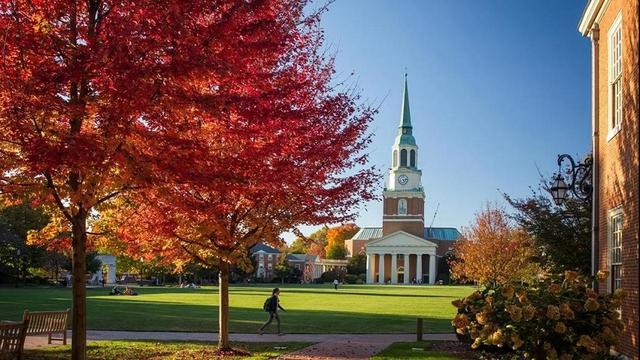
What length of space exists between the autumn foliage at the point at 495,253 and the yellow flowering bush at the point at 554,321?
30002mm

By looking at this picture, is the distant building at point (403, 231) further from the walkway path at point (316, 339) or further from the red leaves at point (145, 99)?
the red leaves at point (145, 99)

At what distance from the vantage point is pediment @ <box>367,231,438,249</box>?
132250 mm

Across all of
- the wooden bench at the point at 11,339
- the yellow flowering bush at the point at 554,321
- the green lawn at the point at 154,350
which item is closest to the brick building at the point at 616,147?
the yellow flowering bush at the point at 554,321

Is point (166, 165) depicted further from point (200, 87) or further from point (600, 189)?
point (600, 189)

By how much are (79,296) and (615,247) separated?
10.5 m

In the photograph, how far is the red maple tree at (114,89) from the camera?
9.84 m

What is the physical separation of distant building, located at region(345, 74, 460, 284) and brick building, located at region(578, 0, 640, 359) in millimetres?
112499

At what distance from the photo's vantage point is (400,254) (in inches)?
5281

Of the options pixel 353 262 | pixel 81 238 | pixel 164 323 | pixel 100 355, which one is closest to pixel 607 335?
pixel 81 238

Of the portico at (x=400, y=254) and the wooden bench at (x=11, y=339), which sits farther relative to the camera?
the portico at (x=400, y=254)

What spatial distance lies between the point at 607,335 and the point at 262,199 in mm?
7431

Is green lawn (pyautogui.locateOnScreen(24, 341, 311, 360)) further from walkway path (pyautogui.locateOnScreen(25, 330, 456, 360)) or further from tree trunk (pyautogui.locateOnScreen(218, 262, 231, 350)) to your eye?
walkway path (pyautogui.locateOnScreen(25, 330, 456, 360))

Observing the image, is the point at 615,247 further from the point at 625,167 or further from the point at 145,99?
the point at 145,99

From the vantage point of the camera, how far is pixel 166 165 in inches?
402
